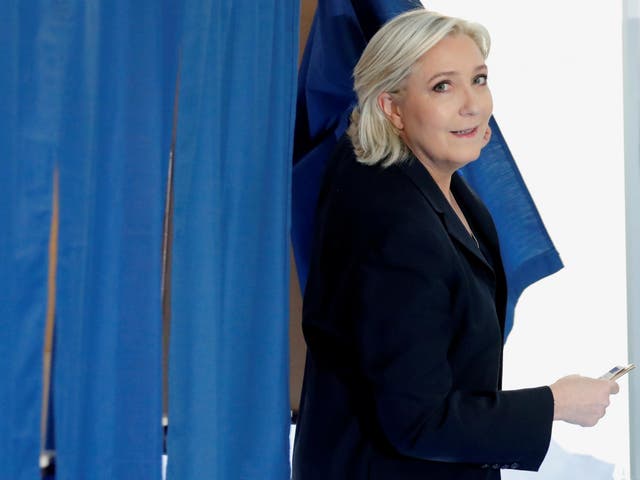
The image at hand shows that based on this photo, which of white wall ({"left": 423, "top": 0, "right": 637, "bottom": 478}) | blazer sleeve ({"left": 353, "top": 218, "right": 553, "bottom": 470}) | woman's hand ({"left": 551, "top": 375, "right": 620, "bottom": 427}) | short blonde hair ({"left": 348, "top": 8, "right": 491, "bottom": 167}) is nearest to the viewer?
blazer sleeve ({"left": 353, "top": 218, "right": 553, "bottom": 470})

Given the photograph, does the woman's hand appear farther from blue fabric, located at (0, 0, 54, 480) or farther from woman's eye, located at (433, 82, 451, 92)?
blue fabric, located at (0, 0, 54, 480)

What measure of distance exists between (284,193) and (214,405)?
1.35 ft

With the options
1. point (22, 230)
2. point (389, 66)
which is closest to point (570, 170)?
Answer: point (389, 66)

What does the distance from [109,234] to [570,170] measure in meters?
1.47

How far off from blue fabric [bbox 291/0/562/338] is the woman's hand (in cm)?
60

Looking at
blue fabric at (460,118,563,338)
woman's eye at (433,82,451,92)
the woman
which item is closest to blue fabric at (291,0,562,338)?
blue fabric at (460,118,563,338)

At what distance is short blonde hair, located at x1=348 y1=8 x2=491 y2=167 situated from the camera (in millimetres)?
1460

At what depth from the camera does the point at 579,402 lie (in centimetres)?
136

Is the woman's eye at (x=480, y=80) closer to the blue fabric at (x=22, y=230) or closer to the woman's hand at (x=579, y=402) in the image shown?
the woman's hand at (x=579, y=402)

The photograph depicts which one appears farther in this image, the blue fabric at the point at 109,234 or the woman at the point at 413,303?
the blue fabric at the point at 109,234

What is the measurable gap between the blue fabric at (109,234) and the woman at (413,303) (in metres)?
0.27

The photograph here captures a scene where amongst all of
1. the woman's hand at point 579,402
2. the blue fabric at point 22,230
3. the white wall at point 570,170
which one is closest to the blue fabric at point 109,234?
the blue fabric at point 22,230

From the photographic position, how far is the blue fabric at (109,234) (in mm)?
1416

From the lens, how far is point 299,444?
4.91 feet
